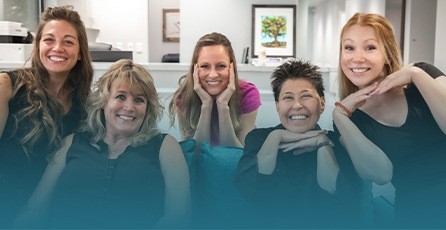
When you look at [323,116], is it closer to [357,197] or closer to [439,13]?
[357,197]

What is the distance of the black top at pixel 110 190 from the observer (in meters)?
1.28

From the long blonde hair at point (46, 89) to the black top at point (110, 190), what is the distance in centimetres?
13

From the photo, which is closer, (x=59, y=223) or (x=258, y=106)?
(x=59, y=223)

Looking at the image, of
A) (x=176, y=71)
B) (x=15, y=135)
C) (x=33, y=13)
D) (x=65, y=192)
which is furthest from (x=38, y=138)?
(x=33, y=13)

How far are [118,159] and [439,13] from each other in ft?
17.7

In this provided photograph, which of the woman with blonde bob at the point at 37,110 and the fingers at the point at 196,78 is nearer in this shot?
the woman with blonde bob at the point at 37,110

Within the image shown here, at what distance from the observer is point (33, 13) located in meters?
5.61

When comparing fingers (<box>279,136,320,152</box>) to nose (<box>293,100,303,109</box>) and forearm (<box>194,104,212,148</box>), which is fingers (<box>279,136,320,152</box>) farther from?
forearm (<box>194,104,212,148</box>)

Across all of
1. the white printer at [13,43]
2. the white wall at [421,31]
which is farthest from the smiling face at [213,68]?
the white wall at [421,31]

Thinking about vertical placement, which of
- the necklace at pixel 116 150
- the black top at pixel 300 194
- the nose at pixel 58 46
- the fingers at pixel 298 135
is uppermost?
the nose at pixel 58 46

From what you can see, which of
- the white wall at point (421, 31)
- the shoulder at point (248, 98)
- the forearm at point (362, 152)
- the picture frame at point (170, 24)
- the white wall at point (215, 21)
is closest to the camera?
the forearm at point (362, 152)

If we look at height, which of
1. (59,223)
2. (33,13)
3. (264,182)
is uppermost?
(33,13)

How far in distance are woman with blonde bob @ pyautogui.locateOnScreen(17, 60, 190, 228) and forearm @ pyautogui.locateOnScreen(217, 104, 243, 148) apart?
197 millimetres

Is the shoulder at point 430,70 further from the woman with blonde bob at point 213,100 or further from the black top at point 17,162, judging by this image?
the black top at point 17,162
